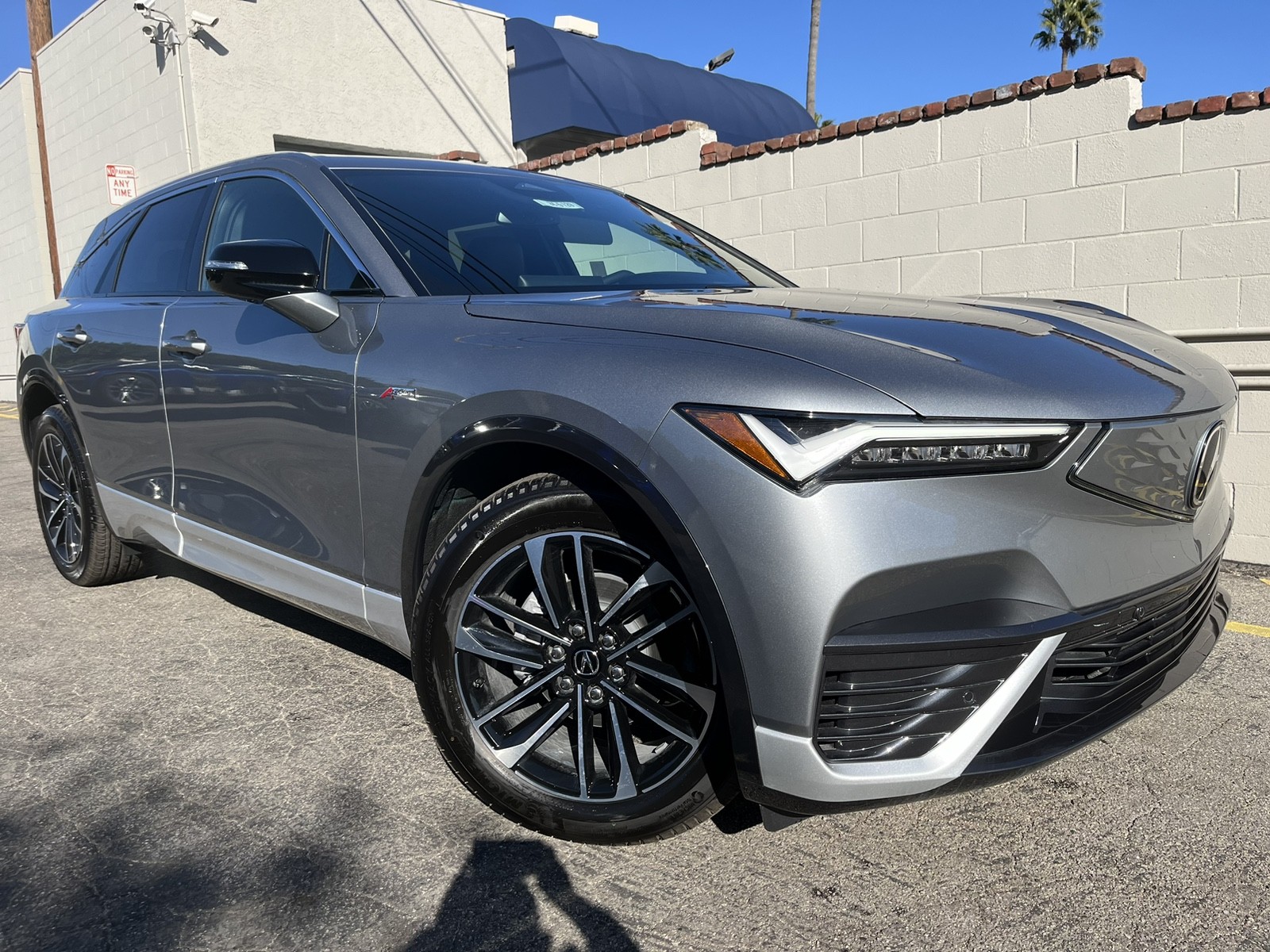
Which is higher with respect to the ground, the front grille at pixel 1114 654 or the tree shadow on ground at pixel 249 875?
the front grille at pixel 1114 654

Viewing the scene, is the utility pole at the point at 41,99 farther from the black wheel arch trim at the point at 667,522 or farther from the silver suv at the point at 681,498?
the black wheel arch trim at the point at 667,522

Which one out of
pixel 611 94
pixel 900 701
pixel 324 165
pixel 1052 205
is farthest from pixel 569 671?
pixel 611 94

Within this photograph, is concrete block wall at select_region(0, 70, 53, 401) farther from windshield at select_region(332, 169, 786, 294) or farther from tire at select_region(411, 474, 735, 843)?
tire at select_region(411, 474, 735, 843)

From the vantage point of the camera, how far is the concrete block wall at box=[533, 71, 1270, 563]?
513cm

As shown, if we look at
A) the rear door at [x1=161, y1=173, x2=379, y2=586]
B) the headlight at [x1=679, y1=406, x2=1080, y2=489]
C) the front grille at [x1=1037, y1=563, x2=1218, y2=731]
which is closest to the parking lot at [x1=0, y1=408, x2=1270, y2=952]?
the front grille at [x1=1037, y1=563, x2=1218, y2=731]

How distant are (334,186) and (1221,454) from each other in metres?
2.50

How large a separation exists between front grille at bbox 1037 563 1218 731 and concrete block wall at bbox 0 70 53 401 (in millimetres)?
18115

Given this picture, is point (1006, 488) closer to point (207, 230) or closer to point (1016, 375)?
point (1016, 375)

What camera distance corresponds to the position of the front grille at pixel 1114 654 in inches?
77.0

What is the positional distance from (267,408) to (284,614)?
1473mm

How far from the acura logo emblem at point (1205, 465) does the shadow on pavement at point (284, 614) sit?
233 cm

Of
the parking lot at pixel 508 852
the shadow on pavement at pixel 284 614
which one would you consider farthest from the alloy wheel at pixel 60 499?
the parking lot at pixel 508 852

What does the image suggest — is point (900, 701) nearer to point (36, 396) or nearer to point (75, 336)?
point (75, 336)

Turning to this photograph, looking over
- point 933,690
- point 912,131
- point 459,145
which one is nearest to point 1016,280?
point 912,131
